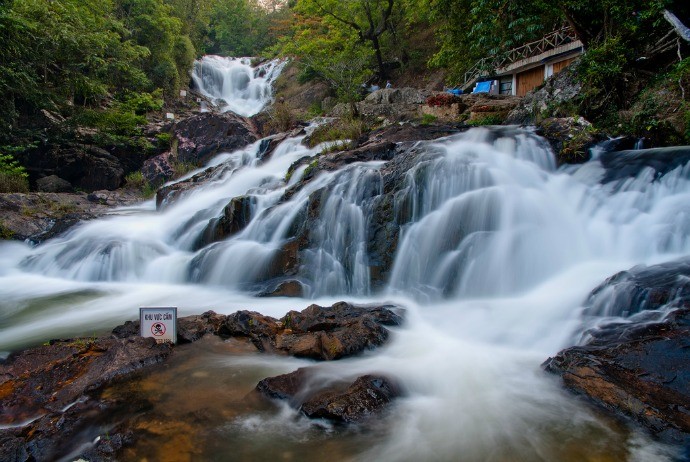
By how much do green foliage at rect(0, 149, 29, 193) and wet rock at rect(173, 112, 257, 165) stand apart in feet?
17.6

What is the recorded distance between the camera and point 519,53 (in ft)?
67.8

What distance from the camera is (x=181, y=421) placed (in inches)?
110

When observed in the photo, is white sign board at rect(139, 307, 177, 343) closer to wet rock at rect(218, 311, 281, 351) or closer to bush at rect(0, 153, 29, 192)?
wet rock at rect(218, 311, 281, 351)

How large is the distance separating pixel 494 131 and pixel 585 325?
6.56 metres

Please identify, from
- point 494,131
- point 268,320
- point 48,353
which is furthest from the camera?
point 494,131

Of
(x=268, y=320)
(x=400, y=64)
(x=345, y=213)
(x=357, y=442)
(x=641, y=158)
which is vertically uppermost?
(x=400, y=64)

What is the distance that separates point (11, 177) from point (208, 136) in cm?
693

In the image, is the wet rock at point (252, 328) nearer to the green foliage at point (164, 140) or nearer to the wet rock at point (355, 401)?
the wet rock at point (355, 401)

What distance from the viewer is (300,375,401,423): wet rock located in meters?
2.88

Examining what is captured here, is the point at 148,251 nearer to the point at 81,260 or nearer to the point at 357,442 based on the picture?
the point at 81,260

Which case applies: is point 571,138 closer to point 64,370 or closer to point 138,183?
point 64,370

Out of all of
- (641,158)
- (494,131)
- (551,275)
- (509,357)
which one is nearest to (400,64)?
(494,131)

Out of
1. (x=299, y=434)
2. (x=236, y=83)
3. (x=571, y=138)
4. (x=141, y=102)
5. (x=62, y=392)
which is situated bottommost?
(x=299, y=434)

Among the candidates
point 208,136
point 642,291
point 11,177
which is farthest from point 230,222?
point 208,136
